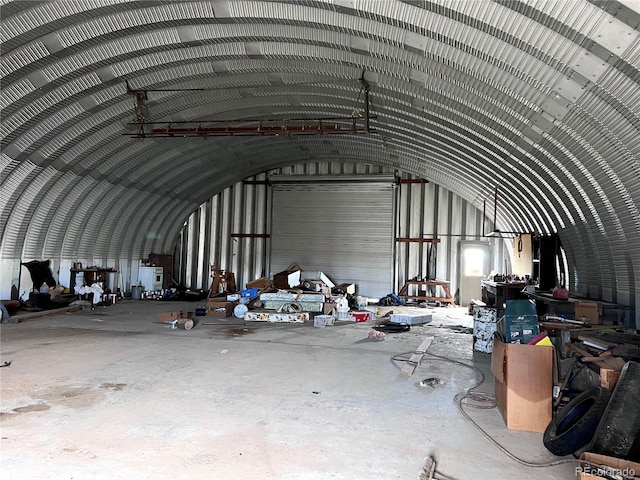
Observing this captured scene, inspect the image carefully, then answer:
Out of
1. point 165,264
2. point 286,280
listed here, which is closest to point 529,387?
point 286,280

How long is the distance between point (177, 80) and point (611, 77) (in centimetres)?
836

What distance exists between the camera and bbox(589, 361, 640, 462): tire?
390cm

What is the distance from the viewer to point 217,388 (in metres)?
6.12

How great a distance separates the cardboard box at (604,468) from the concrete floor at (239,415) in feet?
1.01

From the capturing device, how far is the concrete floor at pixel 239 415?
3.93m

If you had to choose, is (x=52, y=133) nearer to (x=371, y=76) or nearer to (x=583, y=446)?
(x=371, y=76)

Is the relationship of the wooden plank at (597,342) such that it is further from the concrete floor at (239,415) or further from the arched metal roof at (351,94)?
the arched metal roof at (351,94)

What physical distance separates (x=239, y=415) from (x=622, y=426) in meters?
3.66

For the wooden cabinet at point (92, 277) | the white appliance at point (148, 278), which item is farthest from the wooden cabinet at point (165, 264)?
the wooden cabinet at point (92, 277)

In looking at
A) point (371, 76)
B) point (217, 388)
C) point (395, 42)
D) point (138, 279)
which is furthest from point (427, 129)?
point (138, 279)

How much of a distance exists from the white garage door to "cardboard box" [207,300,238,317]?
248 inches

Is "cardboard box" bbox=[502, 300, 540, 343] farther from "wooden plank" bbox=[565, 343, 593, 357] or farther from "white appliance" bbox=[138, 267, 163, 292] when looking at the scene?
"white appliance" bbox=[138, 267, 163, 292]

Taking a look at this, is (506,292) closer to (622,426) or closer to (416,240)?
(416,240)

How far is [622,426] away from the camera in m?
3.97
